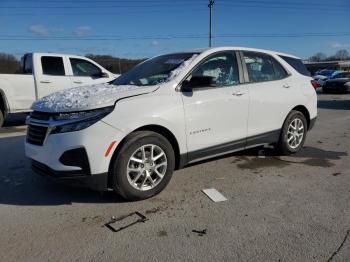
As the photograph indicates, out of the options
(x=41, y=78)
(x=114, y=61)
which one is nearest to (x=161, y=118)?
(x=41, y=78)

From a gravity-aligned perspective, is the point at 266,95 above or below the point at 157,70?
below

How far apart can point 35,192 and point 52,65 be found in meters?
6.11

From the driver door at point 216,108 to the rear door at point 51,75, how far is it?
6.05 meters

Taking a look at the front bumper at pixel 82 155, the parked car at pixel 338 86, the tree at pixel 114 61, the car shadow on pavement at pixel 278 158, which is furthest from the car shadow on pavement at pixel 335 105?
the front bumper at pixel 82 155

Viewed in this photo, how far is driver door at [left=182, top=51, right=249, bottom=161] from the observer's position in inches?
167

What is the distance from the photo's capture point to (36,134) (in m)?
3.80

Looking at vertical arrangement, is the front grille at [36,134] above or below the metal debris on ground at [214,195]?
above

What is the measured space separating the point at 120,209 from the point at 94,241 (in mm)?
670

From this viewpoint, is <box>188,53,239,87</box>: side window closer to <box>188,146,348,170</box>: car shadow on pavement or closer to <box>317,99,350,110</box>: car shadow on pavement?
<box>188,146,348,170</box>: car shadow on pavement

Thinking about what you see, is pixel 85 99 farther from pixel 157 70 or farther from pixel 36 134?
pixel 157 70

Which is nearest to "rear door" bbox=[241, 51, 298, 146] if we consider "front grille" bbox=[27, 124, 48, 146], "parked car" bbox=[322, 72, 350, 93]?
"front grille" bbox=[27, 124, 48, 146]

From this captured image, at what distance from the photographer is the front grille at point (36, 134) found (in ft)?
12.1

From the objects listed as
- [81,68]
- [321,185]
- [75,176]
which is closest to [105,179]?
[75,176]

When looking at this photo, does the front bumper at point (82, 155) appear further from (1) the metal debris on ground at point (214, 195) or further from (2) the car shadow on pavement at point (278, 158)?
(2) the car shadow on pavement at point (278, 158)
